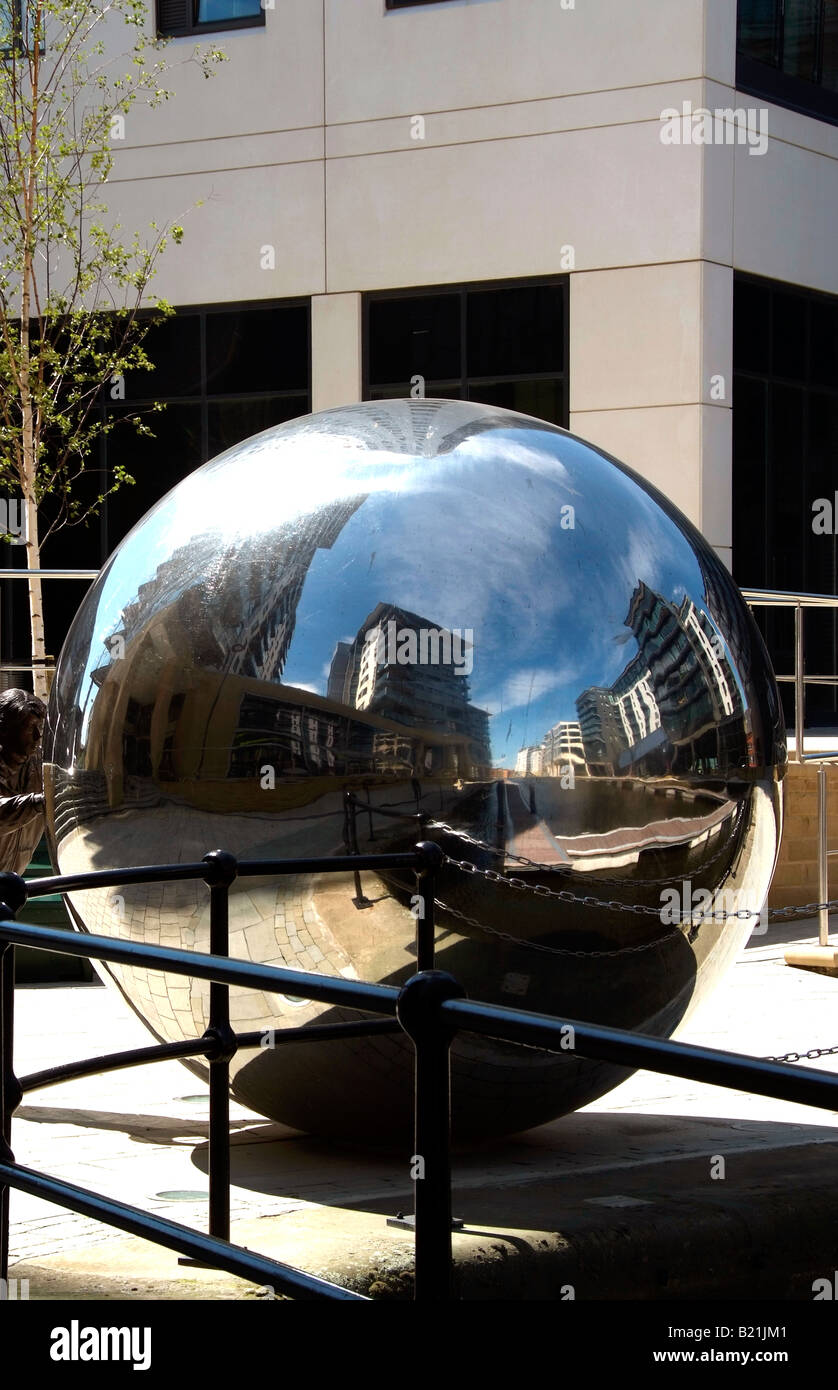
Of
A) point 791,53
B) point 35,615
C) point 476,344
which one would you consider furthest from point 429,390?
point 35,615

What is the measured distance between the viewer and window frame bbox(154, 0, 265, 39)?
21078mm

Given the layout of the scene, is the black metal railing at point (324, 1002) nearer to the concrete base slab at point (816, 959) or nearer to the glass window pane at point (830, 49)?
the concrete base slab at point (816, 959)

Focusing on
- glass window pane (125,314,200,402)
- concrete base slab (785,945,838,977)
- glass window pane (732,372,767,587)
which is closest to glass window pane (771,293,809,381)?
glass window pane (732,372,767,587)

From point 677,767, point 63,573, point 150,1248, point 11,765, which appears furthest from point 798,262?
point 150,1248

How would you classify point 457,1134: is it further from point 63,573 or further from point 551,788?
point 63,573

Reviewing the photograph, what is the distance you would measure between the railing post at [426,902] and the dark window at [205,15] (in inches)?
729

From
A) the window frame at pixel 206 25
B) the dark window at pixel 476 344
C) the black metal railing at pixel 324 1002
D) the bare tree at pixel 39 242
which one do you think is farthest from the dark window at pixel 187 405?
the black metal railing at pixel 324 1002

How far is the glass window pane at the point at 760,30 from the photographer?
20078 mm

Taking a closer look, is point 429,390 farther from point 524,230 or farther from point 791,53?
point 791,53

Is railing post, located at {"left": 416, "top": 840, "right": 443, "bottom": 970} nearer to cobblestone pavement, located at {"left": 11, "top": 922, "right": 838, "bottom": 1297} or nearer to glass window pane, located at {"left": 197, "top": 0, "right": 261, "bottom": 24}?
cobblestone pavement, located at {"left": 11, "top": 922, "right": 838, "bottom": 1297}

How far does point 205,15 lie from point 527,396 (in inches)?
247

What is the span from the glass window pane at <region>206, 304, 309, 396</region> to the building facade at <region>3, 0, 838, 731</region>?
35mm

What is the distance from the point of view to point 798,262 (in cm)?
2100

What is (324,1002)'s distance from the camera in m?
2.70
